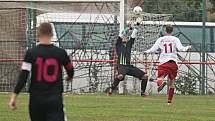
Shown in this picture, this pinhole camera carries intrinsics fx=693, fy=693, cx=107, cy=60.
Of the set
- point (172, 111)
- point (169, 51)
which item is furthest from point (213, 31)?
point (172, 111)

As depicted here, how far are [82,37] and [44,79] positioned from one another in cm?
2073

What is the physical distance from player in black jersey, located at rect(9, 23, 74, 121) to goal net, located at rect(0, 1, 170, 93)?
1824cm

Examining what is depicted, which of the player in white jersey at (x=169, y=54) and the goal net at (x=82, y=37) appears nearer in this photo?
the player in white jersey at (x=169, y=54)

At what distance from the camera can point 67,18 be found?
29469 millimetres

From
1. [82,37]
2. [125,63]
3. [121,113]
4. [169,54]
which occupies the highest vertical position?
[82,37]

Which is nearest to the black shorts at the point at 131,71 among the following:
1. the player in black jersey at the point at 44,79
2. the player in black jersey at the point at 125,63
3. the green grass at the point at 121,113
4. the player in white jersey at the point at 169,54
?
the player in black jersey at the point at 125,63

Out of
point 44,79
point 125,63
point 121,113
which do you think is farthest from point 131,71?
point 44,79

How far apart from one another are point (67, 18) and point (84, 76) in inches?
106

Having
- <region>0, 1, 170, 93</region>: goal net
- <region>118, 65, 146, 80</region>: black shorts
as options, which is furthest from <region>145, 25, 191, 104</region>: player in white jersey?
<region>0, 1, 170, 93</region>: goal net

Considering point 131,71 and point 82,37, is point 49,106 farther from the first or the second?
point 82,37

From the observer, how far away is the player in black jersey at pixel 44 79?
28.7ft

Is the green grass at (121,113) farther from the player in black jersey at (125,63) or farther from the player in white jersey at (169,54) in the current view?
the player in black jersey at (125,63)

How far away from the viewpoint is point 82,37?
29469 millimetres

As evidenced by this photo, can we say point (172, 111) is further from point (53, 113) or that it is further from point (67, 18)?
point (67, 18)
